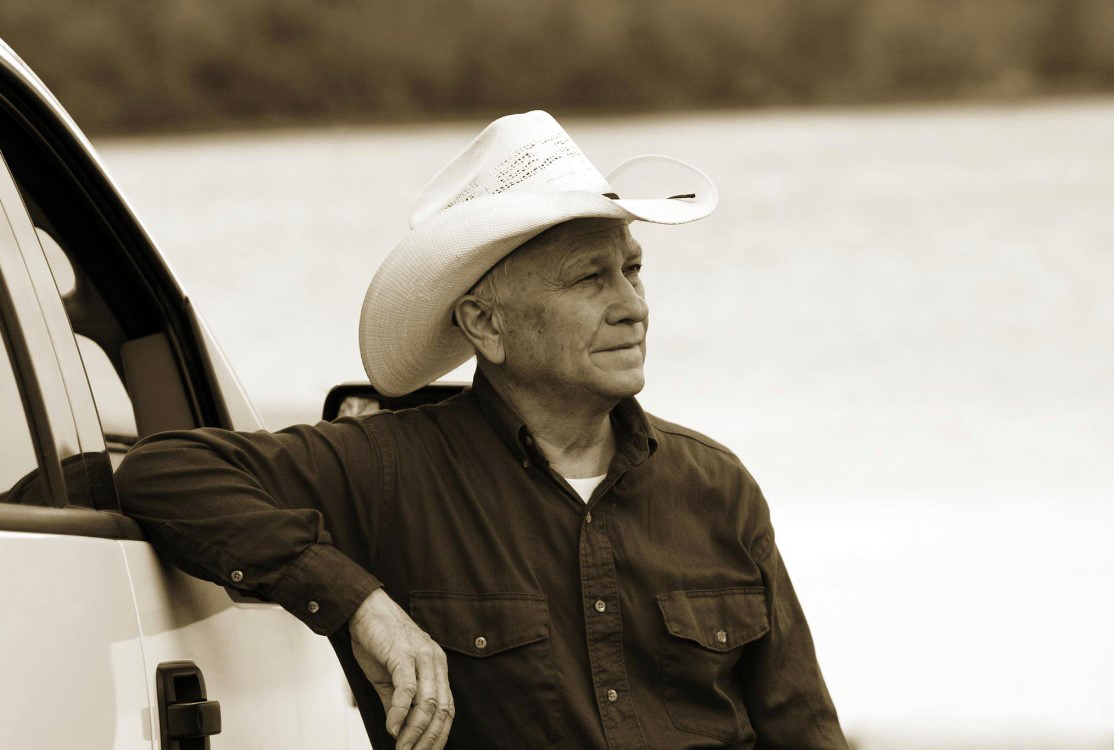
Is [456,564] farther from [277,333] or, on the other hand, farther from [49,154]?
[277,333]

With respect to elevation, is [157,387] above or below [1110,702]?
above

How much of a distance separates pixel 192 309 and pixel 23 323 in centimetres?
71

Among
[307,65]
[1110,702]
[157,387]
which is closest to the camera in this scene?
[157,387]

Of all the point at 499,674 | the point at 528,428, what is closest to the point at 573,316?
the point at 528,428

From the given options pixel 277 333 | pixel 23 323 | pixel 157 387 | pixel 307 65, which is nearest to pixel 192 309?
pixel 157 387

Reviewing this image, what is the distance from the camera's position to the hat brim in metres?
2.22

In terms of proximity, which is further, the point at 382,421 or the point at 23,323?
the point at 382,421

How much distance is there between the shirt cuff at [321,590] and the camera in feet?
6.13

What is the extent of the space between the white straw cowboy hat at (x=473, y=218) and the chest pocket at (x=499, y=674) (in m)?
0.53

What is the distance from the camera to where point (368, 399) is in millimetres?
2531

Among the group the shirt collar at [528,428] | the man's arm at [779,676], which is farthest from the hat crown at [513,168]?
the man's arm at [779,676]

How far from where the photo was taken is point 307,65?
25.7 m

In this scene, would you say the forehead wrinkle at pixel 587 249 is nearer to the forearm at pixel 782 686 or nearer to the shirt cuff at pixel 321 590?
the forearm at pixel 782 686

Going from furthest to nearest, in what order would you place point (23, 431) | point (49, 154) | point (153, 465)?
point (49, 154) < point (153, 465) < point (23, 431)
